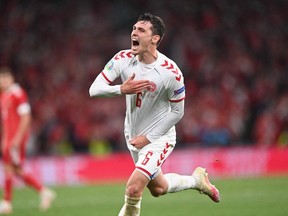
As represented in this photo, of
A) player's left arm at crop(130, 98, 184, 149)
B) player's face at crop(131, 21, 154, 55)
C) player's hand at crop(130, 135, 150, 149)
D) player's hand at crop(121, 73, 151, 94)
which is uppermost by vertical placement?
player's face at crop(131, 21, 154, 55)

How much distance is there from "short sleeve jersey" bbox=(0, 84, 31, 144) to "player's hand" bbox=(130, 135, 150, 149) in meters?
4.21

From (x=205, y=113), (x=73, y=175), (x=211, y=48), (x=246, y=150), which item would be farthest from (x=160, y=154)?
(x=211, y=48)

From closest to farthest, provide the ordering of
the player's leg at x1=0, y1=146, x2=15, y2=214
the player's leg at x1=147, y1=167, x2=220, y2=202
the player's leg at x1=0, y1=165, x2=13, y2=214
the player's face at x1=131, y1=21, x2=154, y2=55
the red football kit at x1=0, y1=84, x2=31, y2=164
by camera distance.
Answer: the player's face at x1=131, y1=21, x2=154, y2=55 → the player's leg at x1=147, y1=167, x2=220, y2=202 → the player's leg at x1=0, y1=165, x2=13, y2=214 → the player's leg at x1=0, y1=146, x2=15, y2=214 → the red football kit at x1=0, y1=84, x2=31, y2=164

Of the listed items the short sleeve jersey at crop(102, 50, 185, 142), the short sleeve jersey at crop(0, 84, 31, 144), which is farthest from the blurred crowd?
the short sleeve jersey at crop(102, 50, 185, 142)

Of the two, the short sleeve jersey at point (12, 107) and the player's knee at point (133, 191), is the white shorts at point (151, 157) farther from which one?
the short sleeve jersey at point (12, 107)

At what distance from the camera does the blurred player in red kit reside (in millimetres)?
11336

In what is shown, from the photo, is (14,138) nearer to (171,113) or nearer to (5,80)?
(5,80)

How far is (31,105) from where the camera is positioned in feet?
62.9

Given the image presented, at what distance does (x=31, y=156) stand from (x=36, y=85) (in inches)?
133

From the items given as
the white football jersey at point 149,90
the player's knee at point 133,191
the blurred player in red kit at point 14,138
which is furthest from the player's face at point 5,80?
the player's knee at point 133,191

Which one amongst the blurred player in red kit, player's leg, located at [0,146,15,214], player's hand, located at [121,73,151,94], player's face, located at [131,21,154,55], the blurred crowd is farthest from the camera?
the blurred crowd

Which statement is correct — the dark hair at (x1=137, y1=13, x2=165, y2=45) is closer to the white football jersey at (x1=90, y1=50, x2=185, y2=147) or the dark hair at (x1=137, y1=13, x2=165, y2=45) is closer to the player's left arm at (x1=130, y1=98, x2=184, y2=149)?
the white football jersey at (x1=90, y1=50, x2=185, y2=147)

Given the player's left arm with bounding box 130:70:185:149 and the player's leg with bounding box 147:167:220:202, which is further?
the player's leg with bounding box 147:167:220:202

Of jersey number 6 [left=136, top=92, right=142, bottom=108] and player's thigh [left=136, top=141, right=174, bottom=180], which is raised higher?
jersey number 6 [left=136, top=92, right=142, bottom=108]
